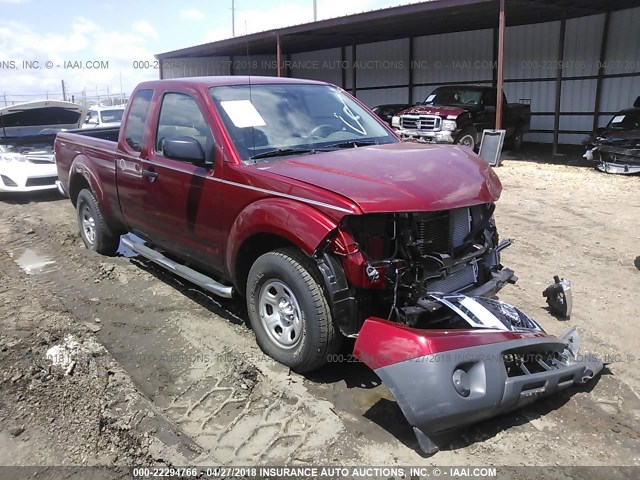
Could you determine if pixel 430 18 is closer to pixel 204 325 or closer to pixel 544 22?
pixel 544 22

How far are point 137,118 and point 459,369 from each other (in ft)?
13.0

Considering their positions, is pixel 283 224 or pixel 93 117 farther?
Answer: pixel 93 117

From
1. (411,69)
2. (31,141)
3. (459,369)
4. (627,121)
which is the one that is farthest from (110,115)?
(459,369)

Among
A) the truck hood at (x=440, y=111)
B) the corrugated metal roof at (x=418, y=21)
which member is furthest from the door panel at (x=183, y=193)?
the corrugated metal roof at (x=418, y=21)

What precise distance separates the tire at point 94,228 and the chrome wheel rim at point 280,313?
10.3 feet

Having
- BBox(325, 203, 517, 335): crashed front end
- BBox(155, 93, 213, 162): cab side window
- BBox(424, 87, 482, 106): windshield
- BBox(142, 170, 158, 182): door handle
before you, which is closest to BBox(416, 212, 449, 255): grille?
BBox(325, 203, 517, 335): crashed front end

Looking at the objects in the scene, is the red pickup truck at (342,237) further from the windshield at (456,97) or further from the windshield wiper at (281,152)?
the windshield at (456,97)

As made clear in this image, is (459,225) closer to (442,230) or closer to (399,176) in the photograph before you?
(442,230)

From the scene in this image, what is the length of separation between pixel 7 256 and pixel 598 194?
31.9 feet

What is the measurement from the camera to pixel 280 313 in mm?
3674

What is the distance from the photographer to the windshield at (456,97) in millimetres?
15211

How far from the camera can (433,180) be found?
3381mm

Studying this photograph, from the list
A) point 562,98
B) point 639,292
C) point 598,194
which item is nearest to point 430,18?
point 562,98

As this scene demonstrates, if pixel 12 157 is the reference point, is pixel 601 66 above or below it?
above
